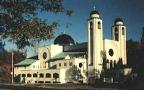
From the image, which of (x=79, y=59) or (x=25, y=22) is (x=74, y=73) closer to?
(x=79, y=59)

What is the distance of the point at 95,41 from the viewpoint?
237ft

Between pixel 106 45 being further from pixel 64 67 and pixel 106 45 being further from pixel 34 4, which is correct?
pixel 34 4

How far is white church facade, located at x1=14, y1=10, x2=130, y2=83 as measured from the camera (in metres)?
67.9

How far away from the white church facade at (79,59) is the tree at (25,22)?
48.2m

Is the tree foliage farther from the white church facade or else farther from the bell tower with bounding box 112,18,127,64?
the bell tower with bounding box 112,18,127,64

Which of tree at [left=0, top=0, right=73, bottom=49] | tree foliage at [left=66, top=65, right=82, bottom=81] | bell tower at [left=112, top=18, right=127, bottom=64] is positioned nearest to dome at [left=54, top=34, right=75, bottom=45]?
bell tower at [left=112, top=18, right=127, bottom=64]

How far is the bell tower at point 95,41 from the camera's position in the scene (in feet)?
Result: 234

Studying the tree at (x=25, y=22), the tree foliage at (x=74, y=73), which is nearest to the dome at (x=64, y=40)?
the tree foliage at (x=74, y=73)

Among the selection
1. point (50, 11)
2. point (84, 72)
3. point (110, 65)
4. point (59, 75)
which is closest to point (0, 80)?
point (59, 75)

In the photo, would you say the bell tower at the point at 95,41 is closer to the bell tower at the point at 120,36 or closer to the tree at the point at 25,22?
the bell tower at the point at 120,36

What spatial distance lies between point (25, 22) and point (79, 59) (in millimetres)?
55745

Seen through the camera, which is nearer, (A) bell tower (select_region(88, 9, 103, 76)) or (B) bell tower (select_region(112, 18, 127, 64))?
(B) bell tower (select_region(112, 18, 127, 64))

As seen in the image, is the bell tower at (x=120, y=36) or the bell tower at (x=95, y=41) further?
the bell tower at (x=95, y=41)

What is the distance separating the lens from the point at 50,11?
1628 cm
